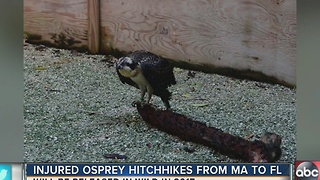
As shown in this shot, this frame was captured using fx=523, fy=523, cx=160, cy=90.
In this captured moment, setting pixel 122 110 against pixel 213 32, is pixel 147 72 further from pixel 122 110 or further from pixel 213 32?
pixel 213 32

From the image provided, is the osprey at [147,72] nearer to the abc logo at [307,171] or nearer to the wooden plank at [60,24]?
the wooden plank at [60,24]

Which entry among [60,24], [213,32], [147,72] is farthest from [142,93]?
[60,24]

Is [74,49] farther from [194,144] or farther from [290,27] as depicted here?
[290,27]

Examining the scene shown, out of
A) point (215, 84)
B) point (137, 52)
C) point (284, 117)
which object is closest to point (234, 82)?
point (215, 84)

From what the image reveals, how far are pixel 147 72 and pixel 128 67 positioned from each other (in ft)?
0.54

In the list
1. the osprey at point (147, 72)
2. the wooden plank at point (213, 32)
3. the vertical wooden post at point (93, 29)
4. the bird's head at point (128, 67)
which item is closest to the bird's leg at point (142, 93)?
the osprey at point (147, 72)

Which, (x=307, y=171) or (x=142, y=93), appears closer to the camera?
(x=307, y=171)

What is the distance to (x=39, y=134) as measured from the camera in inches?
169

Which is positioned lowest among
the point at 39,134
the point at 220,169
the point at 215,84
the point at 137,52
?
the point at 220,169

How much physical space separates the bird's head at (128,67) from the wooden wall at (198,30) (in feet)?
0.39

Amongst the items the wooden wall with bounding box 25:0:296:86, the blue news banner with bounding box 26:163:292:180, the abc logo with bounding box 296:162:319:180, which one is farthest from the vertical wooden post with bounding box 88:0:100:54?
the abc logo with bounding box 296:162:319:180

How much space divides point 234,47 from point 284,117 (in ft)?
2.33

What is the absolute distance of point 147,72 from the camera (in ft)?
14.3

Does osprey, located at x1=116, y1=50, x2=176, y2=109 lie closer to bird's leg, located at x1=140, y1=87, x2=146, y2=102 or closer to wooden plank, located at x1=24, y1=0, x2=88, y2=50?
bird's leg, located at x1=140, y1=87, x2=146, y2=102
